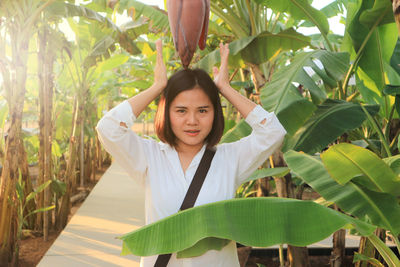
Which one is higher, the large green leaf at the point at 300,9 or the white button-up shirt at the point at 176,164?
the large green leaf at the point at 300,9

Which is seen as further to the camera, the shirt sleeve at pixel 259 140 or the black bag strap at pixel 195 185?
the shirt sleeve at pixel 259 140

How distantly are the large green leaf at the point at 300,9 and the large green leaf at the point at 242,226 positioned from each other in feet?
5.12

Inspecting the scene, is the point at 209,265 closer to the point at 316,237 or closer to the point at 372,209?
the point at 316,237

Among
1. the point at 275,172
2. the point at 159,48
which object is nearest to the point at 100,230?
the point at 275,172

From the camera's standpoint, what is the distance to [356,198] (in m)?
1.64

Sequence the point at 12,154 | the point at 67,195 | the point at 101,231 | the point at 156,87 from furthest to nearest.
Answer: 1. the point at 67,195
2. the point at 101,231
3. the point at 12,154
4. the point at 156,87

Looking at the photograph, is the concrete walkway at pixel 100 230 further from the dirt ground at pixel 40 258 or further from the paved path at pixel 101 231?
the dirt ground at pixel 40 258

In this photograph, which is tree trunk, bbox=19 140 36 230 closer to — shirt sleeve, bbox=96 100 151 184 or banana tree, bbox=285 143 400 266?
shirt sleeve, bbox=96 100 151 184

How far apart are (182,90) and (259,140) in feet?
1.03

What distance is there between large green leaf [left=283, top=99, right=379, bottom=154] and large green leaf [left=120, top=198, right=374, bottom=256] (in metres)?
0.76

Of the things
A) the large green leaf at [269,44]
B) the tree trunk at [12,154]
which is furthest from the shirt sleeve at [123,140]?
the tree trunk at [12,154]

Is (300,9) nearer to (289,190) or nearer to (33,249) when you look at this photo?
(289,190)

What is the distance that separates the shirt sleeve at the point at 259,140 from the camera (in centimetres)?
139

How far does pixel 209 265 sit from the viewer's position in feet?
4.19
